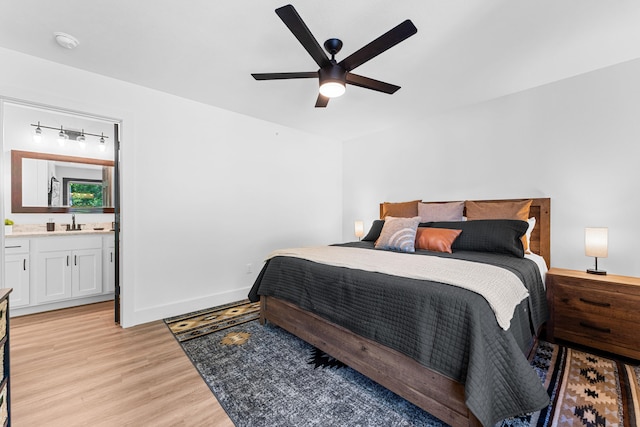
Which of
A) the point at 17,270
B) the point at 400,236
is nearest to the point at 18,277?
the point at 17,270

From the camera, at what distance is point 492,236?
244 cm

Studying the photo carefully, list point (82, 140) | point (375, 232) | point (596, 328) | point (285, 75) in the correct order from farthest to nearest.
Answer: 1. point (82, 140)
2. point (375, 232)
3. point (596, 328)
4. point (285, 75)

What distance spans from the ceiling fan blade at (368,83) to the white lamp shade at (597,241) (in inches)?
81.6

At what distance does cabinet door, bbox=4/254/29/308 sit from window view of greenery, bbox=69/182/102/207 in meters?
1.03

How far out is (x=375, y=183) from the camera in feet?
14.4

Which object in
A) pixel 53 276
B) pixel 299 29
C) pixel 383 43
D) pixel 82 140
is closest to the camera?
pixel 299 29

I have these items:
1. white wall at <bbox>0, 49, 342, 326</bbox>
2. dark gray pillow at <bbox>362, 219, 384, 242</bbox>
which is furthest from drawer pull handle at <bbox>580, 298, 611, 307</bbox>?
white wall at <bbox>0, 49, 342, 326</bbox>

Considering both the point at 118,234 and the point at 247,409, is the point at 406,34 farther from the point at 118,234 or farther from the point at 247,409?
the point at 118,234

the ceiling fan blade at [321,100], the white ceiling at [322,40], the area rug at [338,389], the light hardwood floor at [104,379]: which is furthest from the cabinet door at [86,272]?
the ceiling fan blade at [321,100]

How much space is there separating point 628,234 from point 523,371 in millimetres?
2141

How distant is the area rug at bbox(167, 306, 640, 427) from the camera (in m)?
1.48

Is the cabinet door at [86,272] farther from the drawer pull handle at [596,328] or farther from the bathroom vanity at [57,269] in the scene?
the drawer pull handle at [596,328]

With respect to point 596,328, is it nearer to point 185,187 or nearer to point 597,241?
point 597,241

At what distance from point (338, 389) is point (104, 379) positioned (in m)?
1.60
